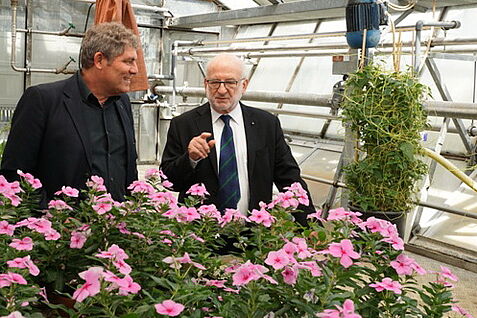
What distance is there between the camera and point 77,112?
2209mm

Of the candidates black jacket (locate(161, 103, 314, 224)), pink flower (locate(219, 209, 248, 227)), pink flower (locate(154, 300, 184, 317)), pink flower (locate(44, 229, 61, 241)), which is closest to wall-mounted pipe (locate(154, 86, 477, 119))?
black jacket (locate(161, 103, 314, 224))

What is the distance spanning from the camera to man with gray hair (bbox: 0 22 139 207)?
2137mm

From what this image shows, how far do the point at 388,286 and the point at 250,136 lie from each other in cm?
151

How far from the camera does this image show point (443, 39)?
4734 millimetres

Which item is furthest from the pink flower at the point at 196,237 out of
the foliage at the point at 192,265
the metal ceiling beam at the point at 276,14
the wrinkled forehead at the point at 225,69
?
the metal ceiling beam at the point at 276,14

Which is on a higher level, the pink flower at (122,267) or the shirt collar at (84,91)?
the shirt collar at (84,91)

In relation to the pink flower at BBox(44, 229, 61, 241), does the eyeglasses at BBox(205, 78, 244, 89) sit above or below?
above

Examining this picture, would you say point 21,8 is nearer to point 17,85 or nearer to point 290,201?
point 17,85

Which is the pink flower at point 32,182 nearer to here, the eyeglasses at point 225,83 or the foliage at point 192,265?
the foliage at point 192,265

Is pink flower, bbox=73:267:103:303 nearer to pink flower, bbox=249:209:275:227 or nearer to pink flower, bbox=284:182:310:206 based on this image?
pink flower, bbox=249:209:275:227

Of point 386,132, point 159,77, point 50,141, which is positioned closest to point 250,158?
point 50,141

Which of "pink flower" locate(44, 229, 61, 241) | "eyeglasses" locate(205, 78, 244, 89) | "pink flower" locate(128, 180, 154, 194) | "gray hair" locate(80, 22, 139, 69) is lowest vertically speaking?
"pink flower" locate(44, 229, 61, 241)

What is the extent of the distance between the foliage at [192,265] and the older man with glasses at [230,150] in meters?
0.86

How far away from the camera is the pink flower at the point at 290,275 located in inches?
37.2
